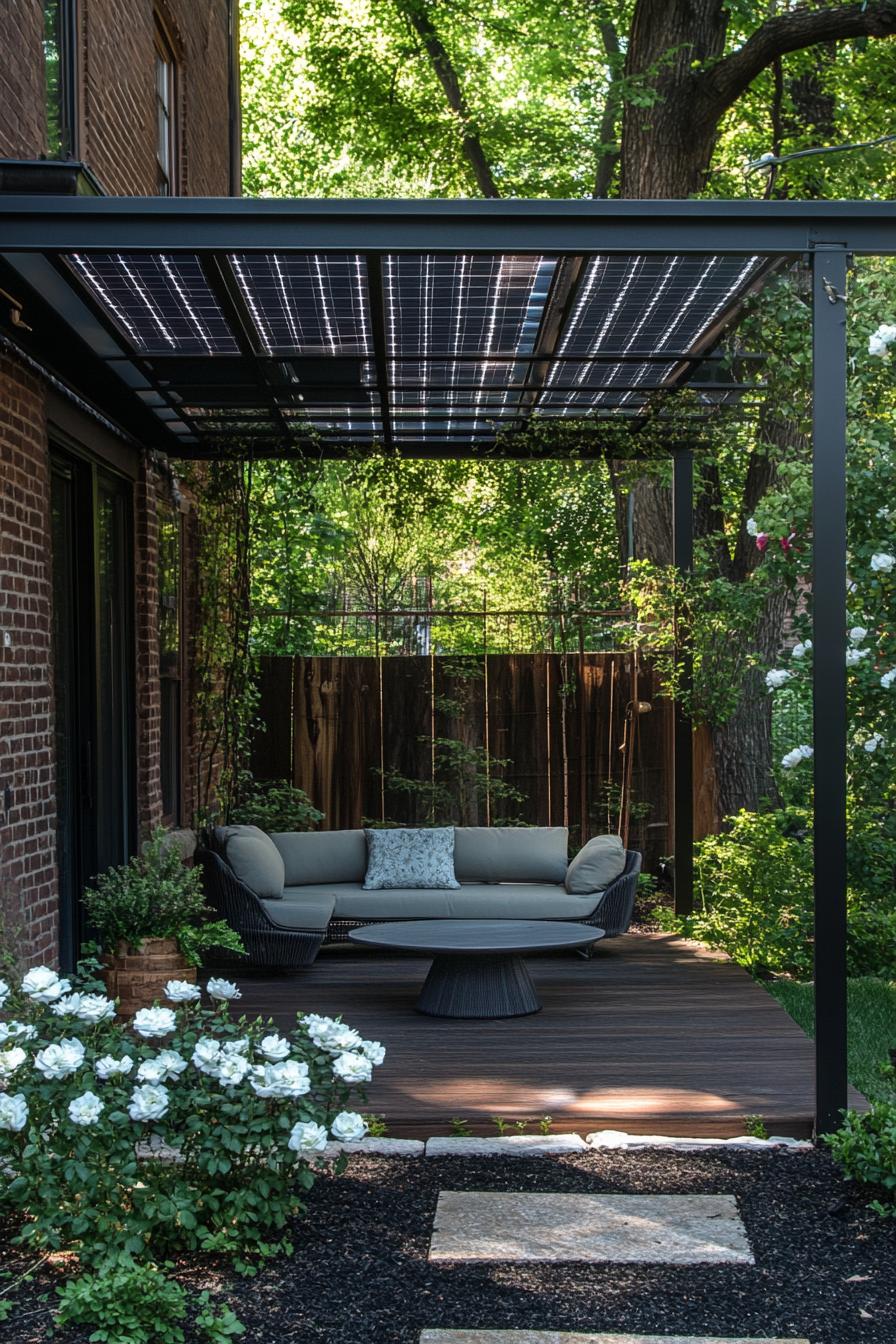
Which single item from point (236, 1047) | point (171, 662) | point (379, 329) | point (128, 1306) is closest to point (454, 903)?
point (171, 662)

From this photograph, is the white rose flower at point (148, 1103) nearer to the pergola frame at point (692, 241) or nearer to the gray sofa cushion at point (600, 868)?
the pergola frame at point (692, 241)

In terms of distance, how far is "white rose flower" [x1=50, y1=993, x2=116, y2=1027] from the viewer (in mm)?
4238

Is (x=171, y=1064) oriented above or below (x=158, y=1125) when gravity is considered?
above

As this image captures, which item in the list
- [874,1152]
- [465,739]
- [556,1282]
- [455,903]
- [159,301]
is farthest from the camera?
[465,739]

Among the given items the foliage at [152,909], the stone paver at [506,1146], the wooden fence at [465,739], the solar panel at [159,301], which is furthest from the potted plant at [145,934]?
the wooden fence at [465,739]

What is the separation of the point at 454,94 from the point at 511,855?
29.9 feet

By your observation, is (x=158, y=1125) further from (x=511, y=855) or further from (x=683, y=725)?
(x=683, y=725)

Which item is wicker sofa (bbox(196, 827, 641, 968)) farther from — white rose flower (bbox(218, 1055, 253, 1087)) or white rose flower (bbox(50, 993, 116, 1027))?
white rose flower (bbox(218, 1055, 253, 1087))

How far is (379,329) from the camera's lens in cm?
622

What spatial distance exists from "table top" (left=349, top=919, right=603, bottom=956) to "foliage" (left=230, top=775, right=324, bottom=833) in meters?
2.77

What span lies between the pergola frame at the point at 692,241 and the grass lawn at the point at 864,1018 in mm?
1118

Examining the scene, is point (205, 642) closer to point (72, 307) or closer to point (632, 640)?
point (632, 640)

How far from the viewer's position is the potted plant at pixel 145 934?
677 cm

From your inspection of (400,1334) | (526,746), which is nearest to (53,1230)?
(400,1334)
